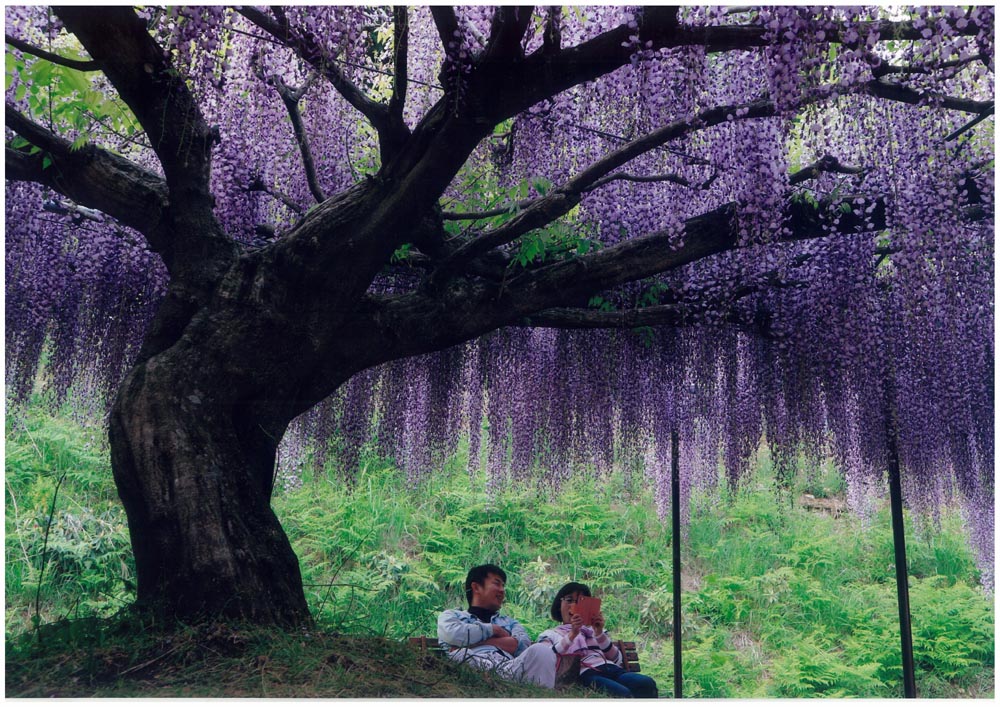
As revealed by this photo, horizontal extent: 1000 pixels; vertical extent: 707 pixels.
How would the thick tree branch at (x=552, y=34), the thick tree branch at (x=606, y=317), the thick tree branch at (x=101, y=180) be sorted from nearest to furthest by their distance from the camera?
the thick tree branch at (x=552, y=34)
the thick tree branch at (x=101, y=180)
the thick tree branch at (x=606, y=317)

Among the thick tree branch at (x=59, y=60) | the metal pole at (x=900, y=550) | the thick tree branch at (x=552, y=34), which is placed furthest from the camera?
the metal pole at (x=900, y=550)

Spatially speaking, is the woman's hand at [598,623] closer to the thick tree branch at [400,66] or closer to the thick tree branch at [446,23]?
the thick tree branch at [400,66]

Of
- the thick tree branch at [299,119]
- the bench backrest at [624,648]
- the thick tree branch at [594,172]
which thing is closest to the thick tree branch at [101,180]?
the thick tree branch at [299,119]

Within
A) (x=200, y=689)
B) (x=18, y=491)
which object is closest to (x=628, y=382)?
(x=200, y=689)

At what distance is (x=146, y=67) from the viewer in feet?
7.48

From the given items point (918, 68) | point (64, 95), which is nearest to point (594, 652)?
point (918, 68)

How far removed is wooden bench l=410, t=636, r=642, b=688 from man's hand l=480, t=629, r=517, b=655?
159 mm

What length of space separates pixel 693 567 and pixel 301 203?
2.12m

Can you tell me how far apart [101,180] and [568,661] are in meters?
2.20

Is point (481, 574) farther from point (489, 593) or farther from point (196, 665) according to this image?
point (196, 665)

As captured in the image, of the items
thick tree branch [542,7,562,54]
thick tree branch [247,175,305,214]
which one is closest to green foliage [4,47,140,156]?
thick tree branch [247,175,305,214]

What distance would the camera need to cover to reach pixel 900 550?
9.80ft

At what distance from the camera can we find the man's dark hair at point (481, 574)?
2.77 m

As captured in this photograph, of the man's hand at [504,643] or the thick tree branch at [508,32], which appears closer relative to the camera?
the thick tree branch at [508,32]
